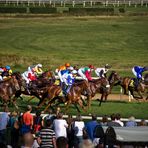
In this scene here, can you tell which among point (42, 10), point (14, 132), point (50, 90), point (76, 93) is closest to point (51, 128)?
point (14, 132)

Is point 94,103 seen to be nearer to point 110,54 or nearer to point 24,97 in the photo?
point 24,97

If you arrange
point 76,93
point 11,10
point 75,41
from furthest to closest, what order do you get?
point 11,10 → point 75,41 → point 76,93

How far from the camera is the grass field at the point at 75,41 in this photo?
1502 inches

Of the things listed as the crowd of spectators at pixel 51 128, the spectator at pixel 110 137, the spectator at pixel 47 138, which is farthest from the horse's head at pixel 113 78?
the spectator at pixel 110 137

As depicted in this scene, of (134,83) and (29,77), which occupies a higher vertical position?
(29,77)

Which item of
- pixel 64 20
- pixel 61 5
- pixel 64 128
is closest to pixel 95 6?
pixel 61 5

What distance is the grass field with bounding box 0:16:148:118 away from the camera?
125ft

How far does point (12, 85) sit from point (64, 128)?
29.8 ft

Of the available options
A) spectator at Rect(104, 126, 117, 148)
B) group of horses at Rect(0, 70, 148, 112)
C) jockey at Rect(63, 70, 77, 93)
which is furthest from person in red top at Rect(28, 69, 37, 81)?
spectator at Rect(104, 126, 117, 148)

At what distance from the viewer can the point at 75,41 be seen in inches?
1828

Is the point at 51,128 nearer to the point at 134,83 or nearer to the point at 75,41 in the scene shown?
the point at 134,83

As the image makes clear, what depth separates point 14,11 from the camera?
181ft

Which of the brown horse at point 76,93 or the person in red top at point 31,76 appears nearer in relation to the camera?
the brown horse at point 76,93

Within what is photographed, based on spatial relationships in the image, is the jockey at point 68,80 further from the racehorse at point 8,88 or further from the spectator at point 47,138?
the spectator at point 47,138
